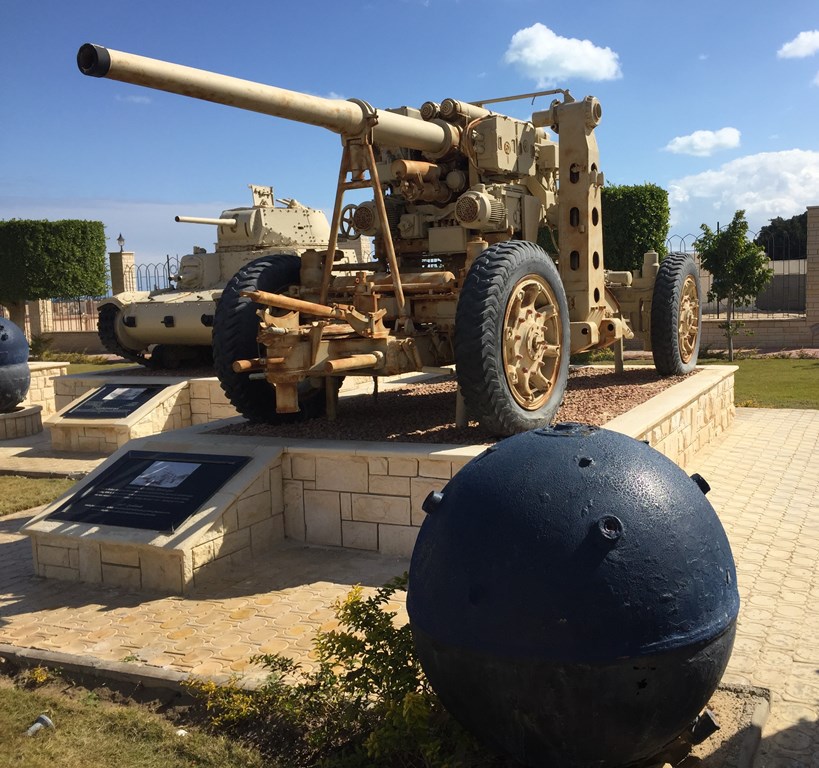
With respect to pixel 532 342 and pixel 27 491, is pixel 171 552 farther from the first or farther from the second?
pixel 27 491

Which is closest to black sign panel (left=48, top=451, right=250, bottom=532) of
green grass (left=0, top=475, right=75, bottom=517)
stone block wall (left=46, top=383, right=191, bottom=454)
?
green grass (left=0, top=475, right=75, bottom=517)

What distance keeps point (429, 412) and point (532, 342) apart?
169 centimetres

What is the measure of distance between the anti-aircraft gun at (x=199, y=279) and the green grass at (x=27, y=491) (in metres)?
4.46

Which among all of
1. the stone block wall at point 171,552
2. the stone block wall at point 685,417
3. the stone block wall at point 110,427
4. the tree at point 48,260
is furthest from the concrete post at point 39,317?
the stone block wall at point 171,552

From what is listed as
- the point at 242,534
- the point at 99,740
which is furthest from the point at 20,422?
the point at 99,740

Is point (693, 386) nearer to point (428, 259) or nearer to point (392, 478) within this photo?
point (428, 259)

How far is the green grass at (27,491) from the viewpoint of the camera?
26.2 feet

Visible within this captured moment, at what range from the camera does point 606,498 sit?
2684 millimetres

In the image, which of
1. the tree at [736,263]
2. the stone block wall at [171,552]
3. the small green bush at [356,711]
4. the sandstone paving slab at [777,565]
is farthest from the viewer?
the tree at [736,263]

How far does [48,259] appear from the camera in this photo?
Answer: 982 inches

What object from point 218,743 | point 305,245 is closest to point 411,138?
point 218,743

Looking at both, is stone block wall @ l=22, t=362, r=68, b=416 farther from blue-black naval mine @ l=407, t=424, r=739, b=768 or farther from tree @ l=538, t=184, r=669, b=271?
blue-black naval mine @ l=407, t=424, r=739, b=768

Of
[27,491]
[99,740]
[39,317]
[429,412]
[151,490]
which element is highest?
[39,317]

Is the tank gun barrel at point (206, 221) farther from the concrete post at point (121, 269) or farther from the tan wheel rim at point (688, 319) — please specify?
the concrete post at point (121, 269)
